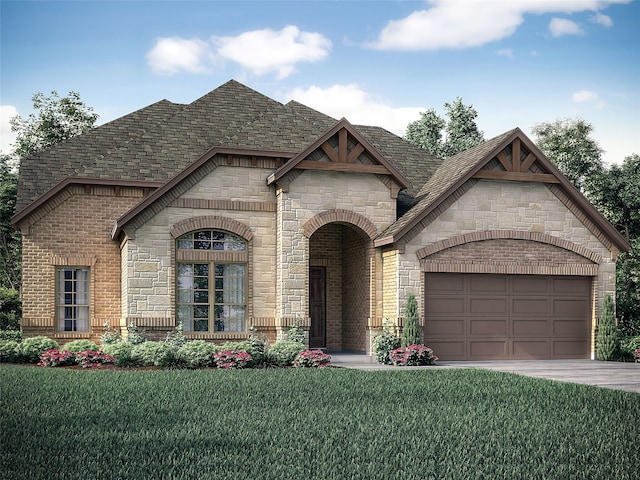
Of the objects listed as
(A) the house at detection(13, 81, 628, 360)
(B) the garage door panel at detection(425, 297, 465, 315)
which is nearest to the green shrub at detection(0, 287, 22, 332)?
(A) the house at detection(13, 81, 628, 360)

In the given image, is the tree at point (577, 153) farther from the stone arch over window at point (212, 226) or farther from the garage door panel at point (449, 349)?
the stone arch over window at point (212, 226)

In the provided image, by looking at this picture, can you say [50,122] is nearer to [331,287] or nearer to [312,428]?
[331,287]

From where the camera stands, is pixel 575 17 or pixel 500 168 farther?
pixel 500 168

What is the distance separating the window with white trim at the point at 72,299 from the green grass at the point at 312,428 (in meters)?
6.99

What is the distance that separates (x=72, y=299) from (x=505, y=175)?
42.4ft

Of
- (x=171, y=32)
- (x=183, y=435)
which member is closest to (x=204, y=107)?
(x=171, y=32)

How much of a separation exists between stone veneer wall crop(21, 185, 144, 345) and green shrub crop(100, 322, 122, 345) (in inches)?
5.8

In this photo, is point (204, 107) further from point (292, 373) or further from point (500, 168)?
point (292, 373)

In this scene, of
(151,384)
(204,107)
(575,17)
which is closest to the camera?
(151,384)

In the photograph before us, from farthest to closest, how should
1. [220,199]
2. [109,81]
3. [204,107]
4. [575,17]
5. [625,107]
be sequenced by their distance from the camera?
[204,107], [220,199], [575,17], [625,107], [109,81]

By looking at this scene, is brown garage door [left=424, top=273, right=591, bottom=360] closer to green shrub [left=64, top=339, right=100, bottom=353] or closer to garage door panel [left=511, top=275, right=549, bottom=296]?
garage door panel [left=511, top=275, right=549, bottom=296]

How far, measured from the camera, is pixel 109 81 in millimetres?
15305

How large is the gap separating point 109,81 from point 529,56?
30.3ft

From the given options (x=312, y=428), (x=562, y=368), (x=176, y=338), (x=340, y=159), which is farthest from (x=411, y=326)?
(x=312, y=428)
